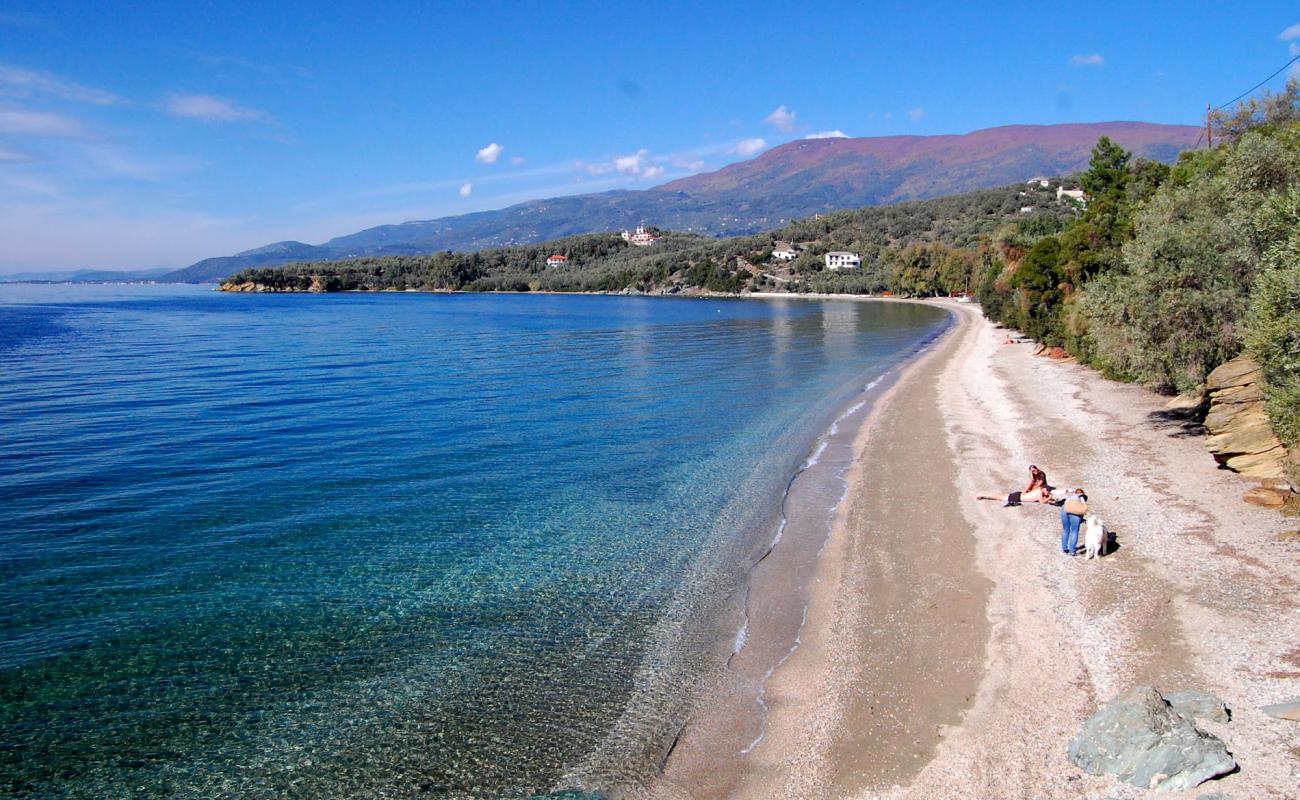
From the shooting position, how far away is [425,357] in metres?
47.0

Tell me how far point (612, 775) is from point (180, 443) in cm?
1976

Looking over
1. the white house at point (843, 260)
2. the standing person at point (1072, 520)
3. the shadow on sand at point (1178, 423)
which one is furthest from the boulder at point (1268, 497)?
the white house at point (843, 260)

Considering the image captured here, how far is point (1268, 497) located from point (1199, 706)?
28.6 ft

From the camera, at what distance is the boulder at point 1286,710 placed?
771cm

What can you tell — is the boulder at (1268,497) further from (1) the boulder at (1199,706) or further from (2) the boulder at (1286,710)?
(1) the boulder at (1199,706)

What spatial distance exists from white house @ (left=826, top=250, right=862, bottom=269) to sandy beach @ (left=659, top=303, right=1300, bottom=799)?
136 meters

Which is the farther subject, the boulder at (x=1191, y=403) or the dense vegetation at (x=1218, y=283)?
the boulder at (x=1191, y=403)

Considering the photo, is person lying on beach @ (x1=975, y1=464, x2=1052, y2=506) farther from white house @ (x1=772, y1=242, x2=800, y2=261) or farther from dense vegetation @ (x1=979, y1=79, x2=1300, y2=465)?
white house @ (x1=772, y1=242, x2=800, y2=261)

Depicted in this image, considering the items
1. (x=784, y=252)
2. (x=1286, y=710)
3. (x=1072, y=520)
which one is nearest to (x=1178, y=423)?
(x=1072, y=520)

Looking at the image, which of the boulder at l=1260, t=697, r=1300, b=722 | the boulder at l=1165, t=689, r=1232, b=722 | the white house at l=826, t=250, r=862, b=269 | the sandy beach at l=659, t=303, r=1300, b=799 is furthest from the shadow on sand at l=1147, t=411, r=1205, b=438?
the white house at l=826, t=250, r=862, b=269

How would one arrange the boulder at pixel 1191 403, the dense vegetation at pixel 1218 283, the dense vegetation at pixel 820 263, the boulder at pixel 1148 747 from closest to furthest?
the boulder at pixel 1148 747
the dense vegetation at pixel 1218 283
the boulder at pixel 1191 403
the dense vegetation at pixel 820 263

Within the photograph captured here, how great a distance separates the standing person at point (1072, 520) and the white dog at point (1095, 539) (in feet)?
0.55

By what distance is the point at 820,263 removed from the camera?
510ft

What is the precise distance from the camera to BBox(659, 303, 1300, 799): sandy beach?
305 inches
